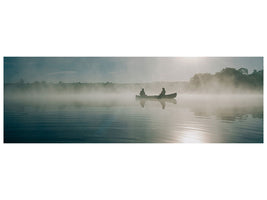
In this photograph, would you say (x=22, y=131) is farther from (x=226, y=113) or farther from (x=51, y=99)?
(x=226, y=113)

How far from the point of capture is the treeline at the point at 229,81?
864cm

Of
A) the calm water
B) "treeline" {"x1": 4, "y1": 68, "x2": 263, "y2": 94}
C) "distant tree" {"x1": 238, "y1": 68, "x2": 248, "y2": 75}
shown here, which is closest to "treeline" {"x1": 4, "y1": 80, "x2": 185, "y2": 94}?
"treeline" {"x1": 4, "y1": 68, "x2": 263, "y2": 94}

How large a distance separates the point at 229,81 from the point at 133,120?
3786 millimetres

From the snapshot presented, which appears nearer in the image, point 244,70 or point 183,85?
point 244,70

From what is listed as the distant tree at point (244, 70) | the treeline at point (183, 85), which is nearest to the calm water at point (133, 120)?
the treeline at point (183, 85)

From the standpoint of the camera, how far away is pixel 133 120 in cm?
910

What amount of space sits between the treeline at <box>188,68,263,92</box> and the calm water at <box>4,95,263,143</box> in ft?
1.16

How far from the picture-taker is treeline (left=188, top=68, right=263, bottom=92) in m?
8.64

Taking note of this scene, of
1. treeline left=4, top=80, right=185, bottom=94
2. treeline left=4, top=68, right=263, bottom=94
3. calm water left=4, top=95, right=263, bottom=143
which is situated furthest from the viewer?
treeline left=4, top=80, right=185, bottom=94

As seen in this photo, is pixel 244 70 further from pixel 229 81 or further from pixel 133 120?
pixel 133 120

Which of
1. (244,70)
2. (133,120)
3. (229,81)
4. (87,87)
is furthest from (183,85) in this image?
(87,87)

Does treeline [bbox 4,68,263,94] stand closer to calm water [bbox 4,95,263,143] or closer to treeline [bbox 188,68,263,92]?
treeline [bbox 188,68,263,92]

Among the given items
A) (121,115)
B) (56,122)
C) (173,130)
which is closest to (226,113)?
(173,130)
